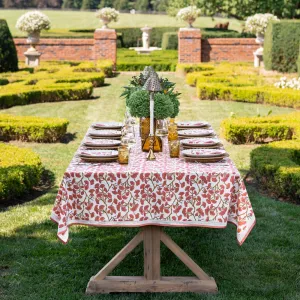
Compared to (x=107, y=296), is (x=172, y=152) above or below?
above

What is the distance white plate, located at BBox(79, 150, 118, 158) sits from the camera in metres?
4.95

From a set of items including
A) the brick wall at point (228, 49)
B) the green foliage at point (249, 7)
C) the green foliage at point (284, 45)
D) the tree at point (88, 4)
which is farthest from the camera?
the tree at point (88, 4)

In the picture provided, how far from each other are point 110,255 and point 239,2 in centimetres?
2422

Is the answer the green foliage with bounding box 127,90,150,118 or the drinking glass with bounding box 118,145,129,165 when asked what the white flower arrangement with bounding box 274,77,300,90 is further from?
the drinking glass with bounding box 118,145,129,165

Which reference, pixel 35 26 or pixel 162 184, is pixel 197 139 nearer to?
pixel 162 184

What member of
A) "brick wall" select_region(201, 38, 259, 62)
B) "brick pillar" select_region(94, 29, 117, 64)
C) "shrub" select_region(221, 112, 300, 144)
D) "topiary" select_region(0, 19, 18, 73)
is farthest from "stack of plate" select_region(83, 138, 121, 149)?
"brick wall" select_region(201, 38, 259, 62)

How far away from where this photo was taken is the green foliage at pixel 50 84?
576 inches

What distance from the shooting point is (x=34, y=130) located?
→ 10.5 meters

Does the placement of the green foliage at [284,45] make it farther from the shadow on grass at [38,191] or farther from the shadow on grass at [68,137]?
the shadow on grass at [38,191]

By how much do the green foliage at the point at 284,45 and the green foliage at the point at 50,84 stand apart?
15.1 feet

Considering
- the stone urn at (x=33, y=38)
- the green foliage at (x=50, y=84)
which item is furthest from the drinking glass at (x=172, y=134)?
the stone urn at (x=33, y=38)

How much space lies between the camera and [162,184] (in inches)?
182

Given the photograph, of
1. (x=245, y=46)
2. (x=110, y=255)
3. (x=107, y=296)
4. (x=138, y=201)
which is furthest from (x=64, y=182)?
(x=245, y=46)

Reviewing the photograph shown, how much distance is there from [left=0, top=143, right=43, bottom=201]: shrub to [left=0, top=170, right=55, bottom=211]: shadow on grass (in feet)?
0.19
